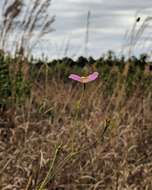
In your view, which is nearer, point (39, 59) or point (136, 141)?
point (136, 141)

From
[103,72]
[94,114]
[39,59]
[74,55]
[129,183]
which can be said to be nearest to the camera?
[129,183]

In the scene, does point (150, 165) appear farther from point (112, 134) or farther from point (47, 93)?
point (47, 93)

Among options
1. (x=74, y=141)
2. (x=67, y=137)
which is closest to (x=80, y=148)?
(x=74, y=141)

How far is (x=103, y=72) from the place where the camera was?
25.4 ft

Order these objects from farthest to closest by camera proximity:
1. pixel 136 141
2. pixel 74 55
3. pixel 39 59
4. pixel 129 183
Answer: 1. pixel 39 59
2. pixel 74 55
3. pixel 136 141
4. pixel 129 183

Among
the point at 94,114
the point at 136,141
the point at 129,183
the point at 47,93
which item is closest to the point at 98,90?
the point at 47,93

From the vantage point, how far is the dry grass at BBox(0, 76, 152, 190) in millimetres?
3713

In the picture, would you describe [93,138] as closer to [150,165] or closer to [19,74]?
[150,165]

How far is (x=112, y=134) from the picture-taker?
4.38 meters

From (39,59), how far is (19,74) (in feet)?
4.07

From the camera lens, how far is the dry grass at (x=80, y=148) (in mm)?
3713

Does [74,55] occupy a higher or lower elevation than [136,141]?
higher

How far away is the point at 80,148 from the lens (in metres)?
4.02

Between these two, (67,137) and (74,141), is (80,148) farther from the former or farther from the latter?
(67,137)
